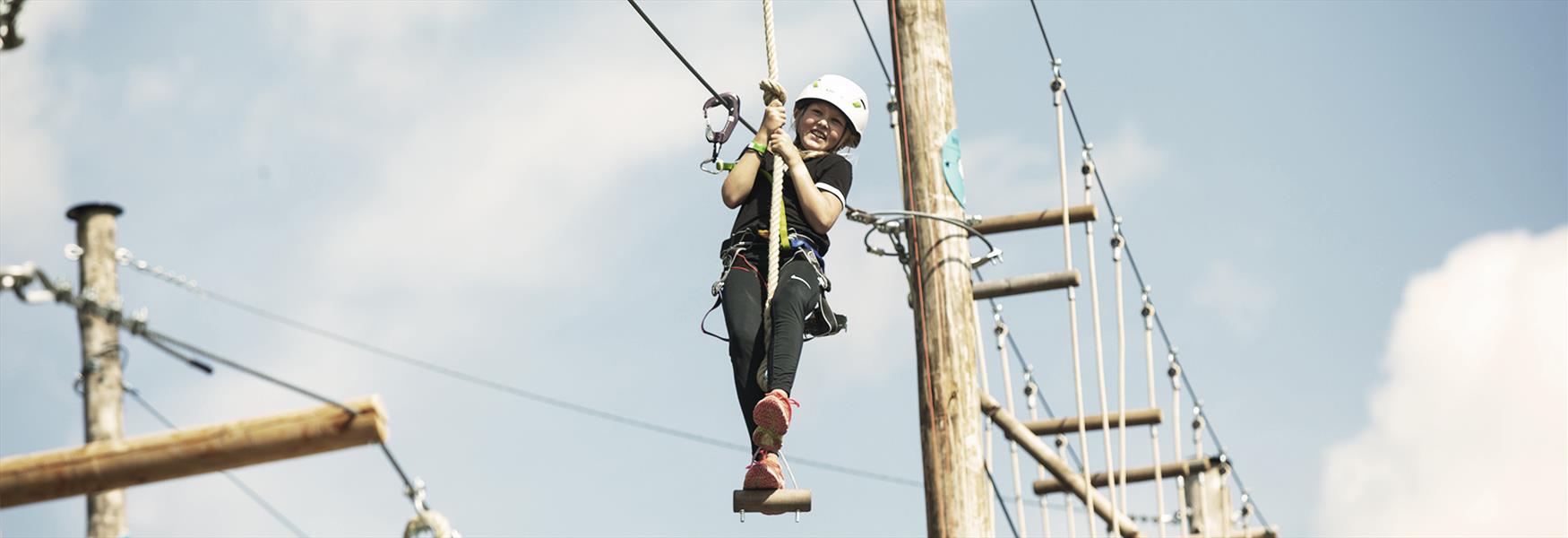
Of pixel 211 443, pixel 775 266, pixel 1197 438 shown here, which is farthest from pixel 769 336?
pixel 1197 438

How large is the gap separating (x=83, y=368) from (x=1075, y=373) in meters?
4.14

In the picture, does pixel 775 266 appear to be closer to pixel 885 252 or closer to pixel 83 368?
pixel 885 252

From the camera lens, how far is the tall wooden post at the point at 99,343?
316 inches

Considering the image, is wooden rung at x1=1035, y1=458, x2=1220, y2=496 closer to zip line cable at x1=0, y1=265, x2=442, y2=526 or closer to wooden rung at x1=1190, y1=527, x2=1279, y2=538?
wooden rung at x1=1190, y1=527, x2=1279, y2=538

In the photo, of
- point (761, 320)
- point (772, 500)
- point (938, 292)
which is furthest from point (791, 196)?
point (772, 500)

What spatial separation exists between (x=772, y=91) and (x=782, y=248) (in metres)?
0.57

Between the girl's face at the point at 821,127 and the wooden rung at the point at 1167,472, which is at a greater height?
the girl's face at the point at 821,127

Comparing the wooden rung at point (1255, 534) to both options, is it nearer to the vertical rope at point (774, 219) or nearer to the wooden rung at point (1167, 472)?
the wooden rung at point (1167, 472)

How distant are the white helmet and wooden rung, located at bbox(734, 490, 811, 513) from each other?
4.91ft

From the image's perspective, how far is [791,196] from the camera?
7.84 meters

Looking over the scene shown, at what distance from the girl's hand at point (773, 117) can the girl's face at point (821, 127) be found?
36cm

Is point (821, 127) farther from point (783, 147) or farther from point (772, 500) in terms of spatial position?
point (772, 500)

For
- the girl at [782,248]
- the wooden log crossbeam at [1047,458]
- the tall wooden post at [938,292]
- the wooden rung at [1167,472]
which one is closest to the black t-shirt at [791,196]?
the girl at [782,248]

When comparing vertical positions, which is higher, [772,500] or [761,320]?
[761,320]
